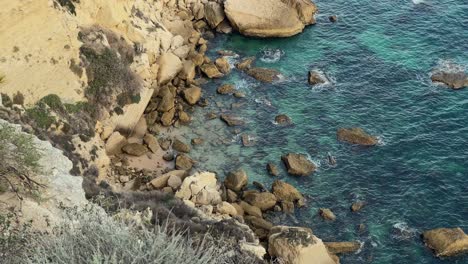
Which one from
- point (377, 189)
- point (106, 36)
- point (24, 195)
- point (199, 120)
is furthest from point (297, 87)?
point (24, 195)

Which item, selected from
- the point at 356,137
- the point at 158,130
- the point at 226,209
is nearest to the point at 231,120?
the point at 158,130

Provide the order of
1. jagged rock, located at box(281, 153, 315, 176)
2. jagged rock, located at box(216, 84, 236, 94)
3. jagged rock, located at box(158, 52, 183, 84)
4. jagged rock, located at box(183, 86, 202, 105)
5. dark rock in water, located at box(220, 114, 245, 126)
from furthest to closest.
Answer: jagged rock, located at box(216, 84, 236, 94)
jagged rock, located at box(158, 52, 183, 84)
jagged rock, located at box(183, 86, 202, 105)
dark rock in water, located at box(220, 114, 245, 126)
jagged rock, located at box(281, 153, 315, 176)

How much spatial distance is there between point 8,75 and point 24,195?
50.1 feet

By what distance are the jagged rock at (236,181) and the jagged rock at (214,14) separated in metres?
23.3

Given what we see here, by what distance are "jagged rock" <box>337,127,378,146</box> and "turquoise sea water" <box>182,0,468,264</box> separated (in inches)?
28.6

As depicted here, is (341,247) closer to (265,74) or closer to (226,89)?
(226,89)

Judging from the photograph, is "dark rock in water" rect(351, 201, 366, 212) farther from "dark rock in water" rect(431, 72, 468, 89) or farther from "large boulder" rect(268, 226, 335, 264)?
"dark rock in water" rect(431, 72, 468, 89)

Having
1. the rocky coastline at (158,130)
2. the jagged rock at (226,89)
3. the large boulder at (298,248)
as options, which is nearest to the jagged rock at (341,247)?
the rocky coastline at (158,130)

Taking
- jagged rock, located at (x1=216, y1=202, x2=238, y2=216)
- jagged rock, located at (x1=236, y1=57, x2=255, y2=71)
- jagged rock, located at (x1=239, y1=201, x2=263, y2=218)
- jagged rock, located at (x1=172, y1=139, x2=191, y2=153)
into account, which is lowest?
jagged rock, located at (x1=239, y1=201, x2=263, y2=218)

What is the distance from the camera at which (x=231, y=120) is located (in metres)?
48.5

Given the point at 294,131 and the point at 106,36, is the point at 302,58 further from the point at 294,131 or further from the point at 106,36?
the point at 106,36

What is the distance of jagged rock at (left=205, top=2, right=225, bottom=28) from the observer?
59.8 meters

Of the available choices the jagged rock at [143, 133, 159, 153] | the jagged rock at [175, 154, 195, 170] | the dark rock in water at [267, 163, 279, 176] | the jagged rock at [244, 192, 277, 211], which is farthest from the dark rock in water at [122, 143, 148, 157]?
the dark rock in water at [267, 163, 279, 176]

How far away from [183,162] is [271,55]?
19386 millimetres
